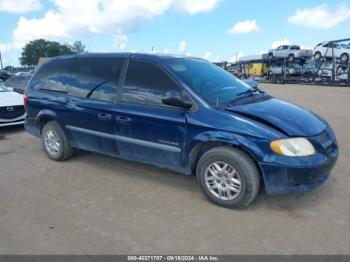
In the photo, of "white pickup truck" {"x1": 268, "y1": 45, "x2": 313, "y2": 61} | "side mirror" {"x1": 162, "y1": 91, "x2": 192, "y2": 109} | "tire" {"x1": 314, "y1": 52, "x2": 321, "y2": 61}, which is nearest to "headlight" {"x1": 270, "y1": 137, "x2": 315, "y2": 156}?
"side mirror" {"x1": 162, "y1": 91, "x2": 192, "y2": 109}

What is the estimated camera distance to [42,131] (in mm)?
5734

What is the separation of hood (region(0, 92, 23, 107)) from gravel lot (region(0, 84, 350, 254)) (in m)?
3.27

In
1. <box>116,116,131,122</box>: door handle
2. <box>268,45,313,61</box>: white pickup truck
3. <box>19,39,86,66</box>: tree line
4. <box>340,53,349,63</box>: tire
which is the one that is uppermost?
<box>19,39,86,66</box>: tree line

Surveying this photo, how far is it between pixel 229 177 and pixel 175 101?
1058 millimetres

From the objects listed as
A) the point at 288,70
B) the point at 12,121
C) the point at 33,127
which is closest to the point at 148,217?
the point at 33,127

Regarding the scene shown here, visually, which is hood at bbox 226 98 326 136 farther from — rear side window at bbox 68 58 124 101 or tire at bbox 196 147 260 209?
rear side window at bbox 68 58 124 101

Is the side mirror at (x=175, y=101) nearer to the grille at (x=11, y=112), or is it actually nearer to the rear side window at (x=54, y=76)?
the rear side window at (x=54, y=76)

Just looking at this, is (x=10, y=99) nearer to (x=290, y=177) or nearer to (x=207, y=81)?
Result: (x=207, y=81)

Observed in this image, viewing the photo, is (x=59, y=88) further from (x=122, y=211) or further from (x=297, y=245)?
(x=297, y=245)

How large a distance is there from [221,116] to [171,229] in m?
1.32

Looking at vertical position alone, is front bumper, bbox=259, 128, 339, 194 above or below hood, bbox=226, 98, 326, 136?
below

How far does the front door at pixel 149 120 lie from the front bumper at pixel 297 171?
3.48 feet

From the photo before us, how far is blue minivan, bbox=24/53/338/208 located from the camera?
3.59 metres

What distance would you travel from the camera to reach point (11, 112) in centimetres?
799
